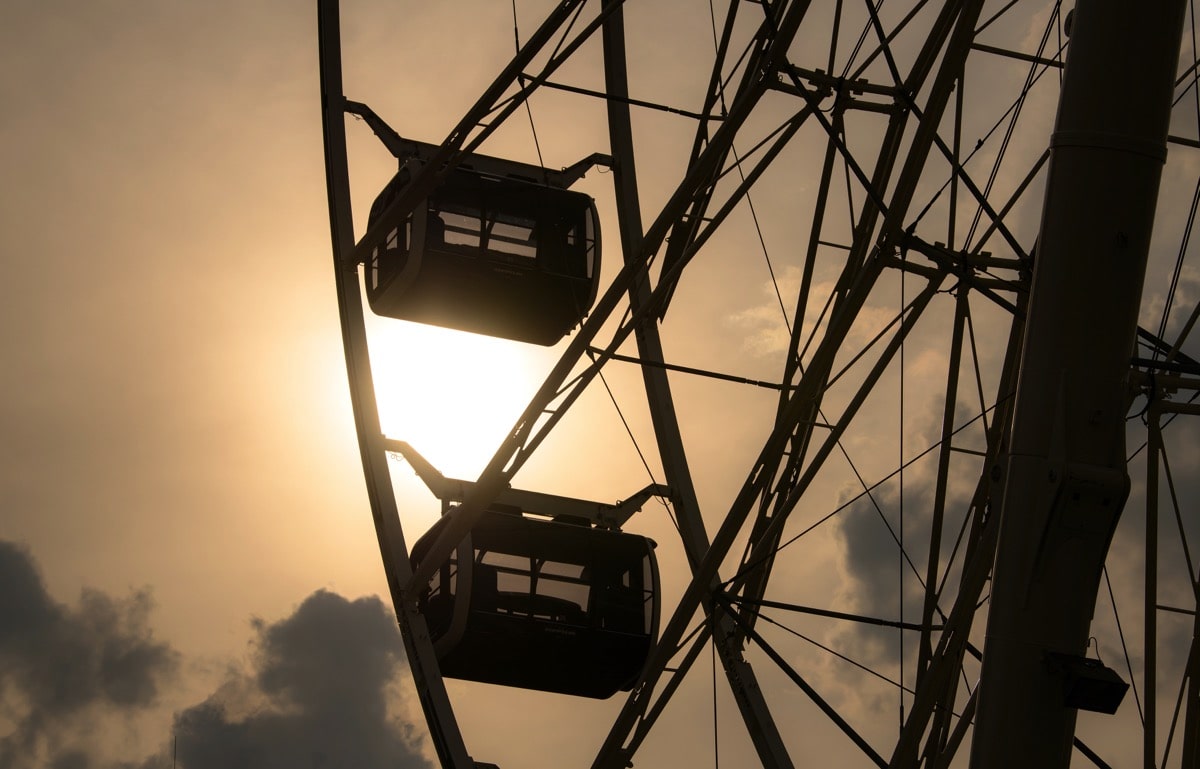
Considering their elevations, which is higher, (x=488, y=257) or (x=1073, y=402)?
(x=488, y=257)

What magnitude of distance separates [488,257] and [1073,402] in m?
11.2

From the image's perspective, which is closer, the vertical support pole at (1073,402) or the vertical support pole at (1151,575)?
the vertical support pole at (1073,402)

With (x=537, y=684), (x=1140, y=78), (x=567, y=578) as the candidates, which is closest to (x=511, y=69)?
(x=567, y=578)

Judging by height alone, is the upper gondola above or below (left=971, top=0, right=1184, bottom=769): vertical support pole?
above

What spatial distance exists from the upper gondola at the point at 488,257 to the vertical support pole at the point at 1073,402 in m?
10.6

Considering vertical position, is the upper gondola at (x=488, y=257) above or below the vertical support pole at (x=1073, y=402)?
above

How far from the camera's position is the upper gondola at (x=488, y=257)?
73.7ft

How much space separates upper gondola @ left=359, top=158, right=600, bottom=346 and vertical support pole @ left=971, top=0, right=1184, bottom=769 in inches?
419

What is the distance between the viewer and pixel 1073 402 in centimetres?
1241

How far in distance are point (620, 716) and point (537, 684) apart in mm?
4217

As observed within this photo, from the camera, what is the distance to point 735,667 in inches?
944

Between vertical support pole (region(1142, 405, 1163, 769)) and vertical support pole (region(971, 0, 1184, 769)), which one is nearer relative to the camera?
vertical support pole (region(971, 0, 1184, 769))

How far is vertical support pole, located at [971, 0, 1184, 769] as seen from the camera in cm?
1241

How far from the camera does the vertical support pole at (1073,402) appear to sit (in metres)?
12.4
